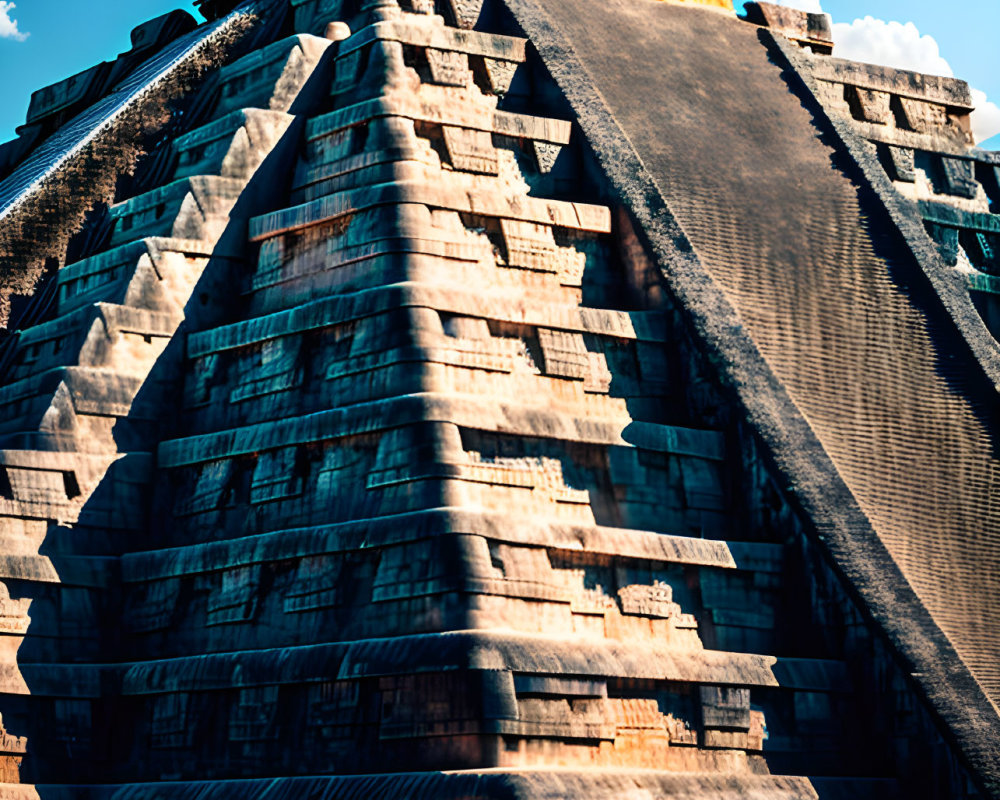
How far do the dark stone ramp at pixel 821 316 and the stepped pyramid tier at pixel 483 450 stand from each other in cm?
4

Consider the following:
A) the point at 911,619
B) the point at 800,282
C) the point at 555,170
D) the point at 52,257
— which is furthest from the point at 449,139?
the point at 911,619

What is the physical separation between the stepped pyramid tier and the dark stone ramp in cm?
4

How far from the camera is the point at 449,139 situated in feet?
42.6

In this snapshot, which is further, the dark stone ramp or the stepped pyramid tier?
the dark stone ramp

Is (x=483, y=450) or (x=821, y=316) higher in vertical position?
(x=821, y=316)

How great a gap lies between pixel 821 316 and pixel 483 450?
361 cm

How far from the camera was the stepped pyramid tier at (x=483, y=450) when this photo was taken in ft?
34.2

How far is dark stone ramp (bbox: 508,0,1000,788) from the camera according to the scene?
11.6 meters

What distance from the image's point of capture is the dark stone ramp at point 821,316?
1162 centimetres

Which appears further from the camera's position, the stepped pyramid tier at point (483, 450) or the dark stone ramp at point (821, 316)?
the dark stone ramp at point (821, 316)

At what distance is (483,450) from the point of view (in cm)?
1102

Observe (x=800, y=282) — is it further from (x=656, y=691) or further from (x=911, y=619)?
(x=656, y=691)

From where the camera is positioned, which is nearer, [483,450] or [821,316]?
[483,450]

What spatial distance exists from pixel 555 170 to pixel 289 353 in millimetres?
2909
